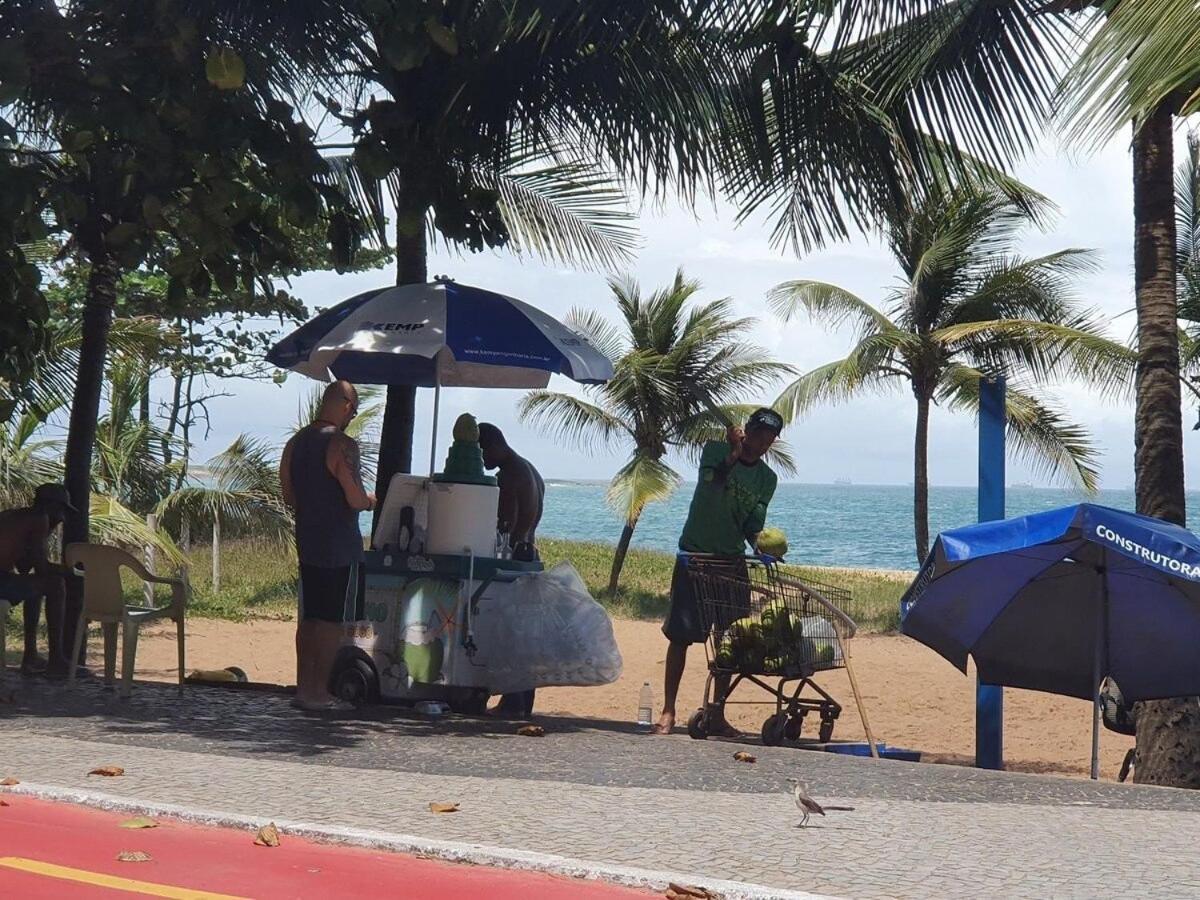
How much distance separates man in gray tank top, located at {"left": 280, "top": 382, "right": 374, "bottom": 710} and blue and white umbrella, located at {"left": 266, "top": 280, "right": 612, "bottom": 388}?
0.57 metres

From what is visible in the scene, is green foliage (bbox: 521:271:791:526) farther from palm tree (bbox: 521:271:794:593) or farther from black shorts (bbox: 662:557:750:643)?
black shorts (bbox: 662:557:750:643)

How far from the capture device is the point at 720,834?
650cm

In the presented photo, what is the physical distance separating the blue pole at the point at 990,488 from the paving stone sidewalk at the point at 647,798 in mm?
1835

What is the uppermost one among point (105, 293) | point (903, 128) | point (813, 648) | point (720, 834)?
point (903, 128)

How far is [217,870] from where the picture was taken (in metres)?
5.91

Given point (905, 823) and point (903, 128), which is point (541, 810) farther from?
point (903, 128)

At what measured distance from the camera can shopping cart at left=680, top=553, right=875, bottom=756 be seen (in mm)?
9680

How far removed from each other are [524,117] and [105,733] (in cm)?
604

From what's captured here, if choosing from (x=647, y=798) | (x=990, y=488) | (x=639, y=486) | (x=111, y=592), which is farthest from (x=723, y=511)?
(x=639, y=486)

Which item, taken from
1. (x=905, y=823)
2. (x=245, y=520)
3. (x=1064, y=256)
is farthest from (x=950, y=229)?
(x=905, y=823)

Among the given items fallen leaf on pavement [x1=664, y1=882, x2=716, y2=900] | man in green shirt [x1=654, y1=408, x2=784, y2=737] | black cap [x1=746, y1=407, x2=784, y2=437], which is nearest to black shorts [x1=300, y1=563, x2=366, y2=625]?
man in green shirt [x1=654, y1=408, x2=784, y2=737]

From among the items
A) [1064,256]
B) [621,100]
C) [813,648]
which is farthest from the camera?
[1064,256]

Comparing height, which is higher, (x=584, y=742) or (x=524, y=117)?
(x=524, y=117)

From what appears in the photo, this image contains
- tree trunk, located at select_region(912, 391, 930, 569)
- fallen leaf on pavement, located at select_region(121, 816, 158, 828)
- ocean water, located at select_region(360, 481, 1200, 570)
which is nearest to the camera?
fallen leaf on pavement, located at select_region(121, 816, 158, 828)
